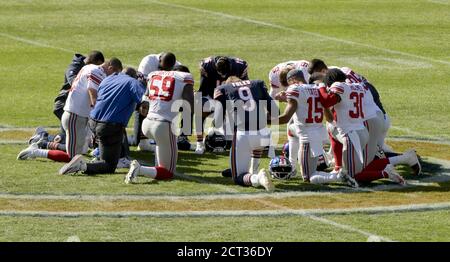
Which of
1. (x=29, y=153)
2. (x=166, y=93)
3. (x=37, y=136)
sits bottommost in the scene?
(x=29, y=153)

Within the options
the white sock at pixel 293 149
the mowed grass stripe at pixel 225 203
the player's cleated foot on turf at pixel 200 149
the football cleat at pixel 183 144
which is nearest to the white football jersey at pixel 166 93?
the white sock at pixel 293 149

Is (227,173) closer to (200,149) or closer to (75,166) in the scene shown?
(75,166)

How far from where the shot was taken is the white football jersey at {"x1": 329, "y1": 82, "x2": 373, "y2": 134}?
15367 mm

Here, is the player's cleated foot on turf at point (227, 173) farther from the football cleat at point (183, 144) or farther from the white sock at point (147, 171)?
the football cleat at point (183, 144)

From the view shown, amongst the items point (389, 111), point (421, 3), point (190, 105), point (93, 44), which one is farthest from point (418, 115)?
point (421, 3)

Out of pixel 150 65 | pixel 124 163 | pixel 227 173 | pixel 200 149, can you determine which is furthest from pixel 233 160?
pixel 150 65

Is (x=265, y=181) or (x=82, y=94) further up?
(x=82, y=94)

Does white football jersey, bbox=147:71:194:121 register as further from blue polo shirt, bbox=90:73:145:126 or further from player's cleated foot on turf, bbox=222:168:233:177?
player's cleated foot on turf, bbox=222:168:233:177

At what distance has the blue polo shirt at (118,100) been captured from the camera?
15.8 m

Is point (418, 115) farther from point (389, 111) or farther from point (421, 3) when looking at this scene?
point (421, 3)

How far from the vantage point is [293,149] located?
16141mm

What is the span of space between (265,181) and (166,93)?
1964 mm

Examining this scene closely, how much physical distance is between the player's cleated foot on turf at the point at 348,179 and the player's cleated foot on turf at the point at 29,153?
455 centimetres
